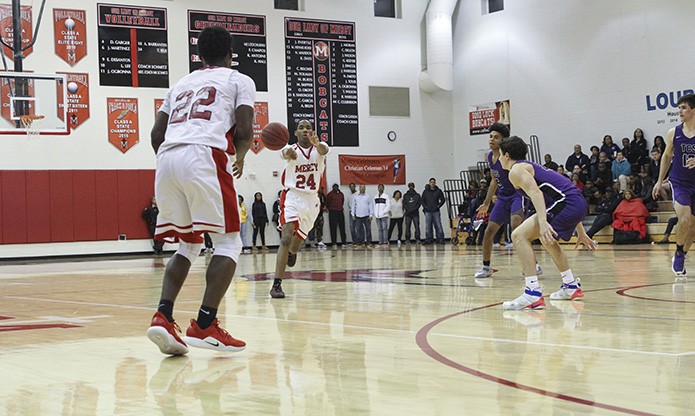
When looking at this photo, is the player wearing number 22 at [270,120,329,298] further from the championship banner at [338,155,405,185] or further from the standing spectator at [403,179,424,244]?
the championship banner at [338,155,405,185]

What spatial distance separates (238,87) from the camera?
4148 mm

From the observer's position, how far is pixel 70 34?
20406mm

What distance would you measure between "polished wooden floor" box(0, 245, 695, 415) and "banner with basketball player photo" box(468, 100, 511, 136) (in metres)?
16.5

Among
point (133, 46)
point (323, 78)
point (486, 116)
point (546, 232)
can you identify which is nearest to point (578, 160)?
point (486, 116)

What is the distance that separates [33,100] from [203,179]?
1215 centimetres

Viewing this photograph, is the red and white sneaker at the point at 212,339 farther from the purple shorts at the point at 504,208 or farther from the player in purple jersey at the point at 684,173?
the player in purple jersey at the point at 684,173

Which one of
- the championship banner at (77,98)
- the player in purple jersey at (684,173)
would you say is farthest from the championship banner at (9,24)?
the player in purple jersey at (684,173)

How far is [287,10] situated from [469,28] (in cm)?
570

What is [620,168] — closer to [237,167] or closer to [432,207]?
[432,207]

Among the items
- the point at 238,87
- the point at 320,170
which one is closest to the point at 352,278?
the point at 320,170

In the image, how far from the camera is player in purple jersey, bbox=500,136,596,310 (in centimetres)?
592

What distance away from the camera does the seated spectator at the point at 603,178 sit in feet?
62.1

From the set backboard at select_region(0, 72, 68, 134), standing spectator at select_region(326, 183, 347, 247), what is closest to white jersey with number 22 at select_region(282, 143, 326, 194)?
backboard at select_region(0, 72, 68, 134)

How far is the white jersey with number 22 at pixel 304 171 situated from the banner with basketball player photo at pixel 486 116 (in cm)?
1629
